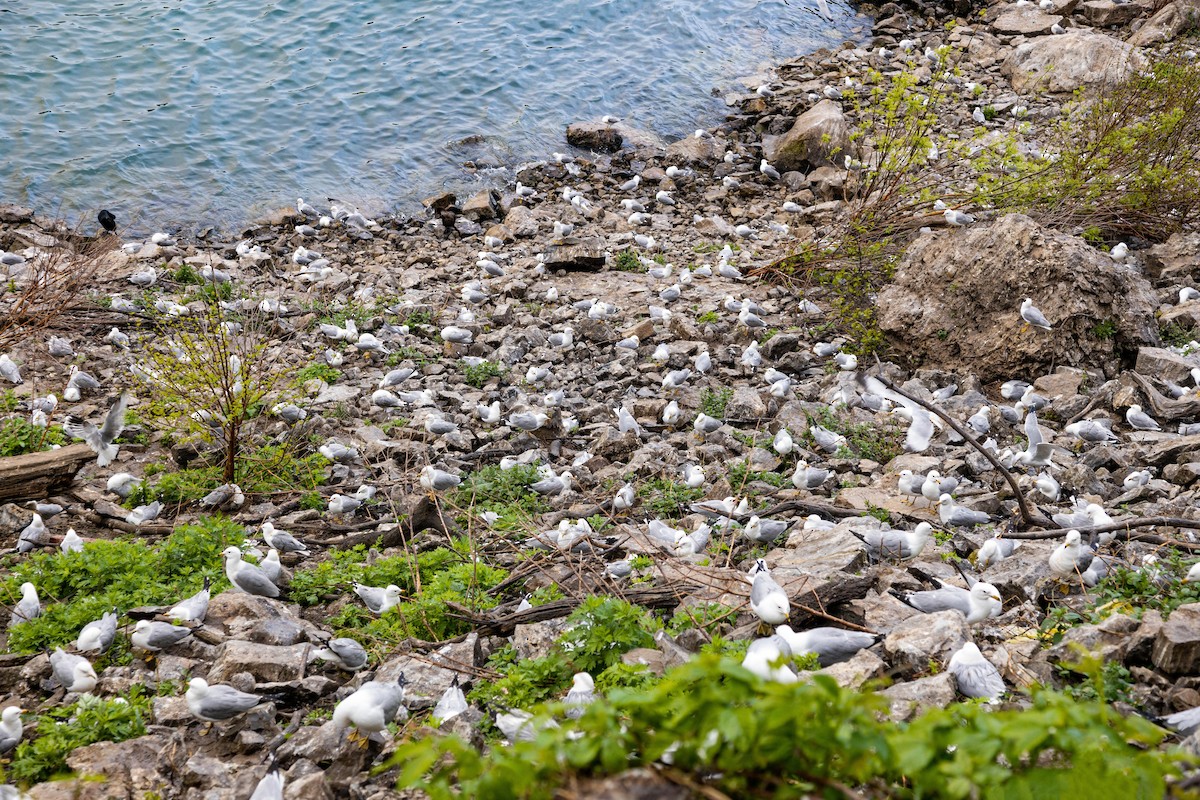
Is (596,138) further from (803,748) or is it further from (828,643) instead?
(803,748)

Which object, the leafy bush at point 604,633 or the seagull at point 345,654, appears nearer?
the leafy bush at point 604,633

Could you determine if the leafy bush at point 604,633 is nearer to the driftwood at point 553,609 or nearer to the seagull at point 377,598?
the driftwood at point 553,609

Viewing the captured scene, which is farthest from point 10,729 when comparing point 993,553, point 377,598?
point 993,553

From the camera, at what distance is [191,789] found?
11.7 feet

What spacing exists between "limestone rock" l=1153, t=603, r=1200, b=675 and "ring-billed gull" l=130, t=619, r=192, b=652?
4.90 meters

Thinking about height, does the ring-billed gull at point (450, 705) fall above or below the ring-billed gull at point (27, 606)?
above

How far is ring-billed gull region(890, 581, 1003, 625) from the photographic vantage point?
14.5ft

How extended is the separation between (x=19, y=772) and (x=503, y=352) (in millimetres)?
6780

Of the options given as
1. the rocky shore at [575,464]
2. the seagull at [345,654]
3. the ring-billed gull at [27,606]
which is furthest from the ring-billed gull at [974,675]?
the ring-billed gull at [27,606]

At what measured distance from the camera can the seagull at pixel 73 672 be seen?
14.1ft

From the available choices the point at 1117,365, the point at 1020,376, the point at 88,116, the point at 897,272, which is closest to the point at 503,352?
the point at 897,272

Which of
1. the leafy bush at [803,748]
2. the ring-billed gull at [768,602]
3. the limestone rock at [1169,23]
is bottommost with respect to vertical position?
the ring-billed gull at [768,602]

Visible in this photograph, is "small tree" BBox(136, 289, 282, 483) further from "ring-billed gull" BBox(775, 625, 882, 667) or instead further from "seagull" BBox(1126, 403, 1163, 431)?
"seagull" BBox(1126, 403, 1163, 431)

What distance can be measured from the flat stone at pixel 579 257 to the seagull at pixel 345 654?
27.6ft
